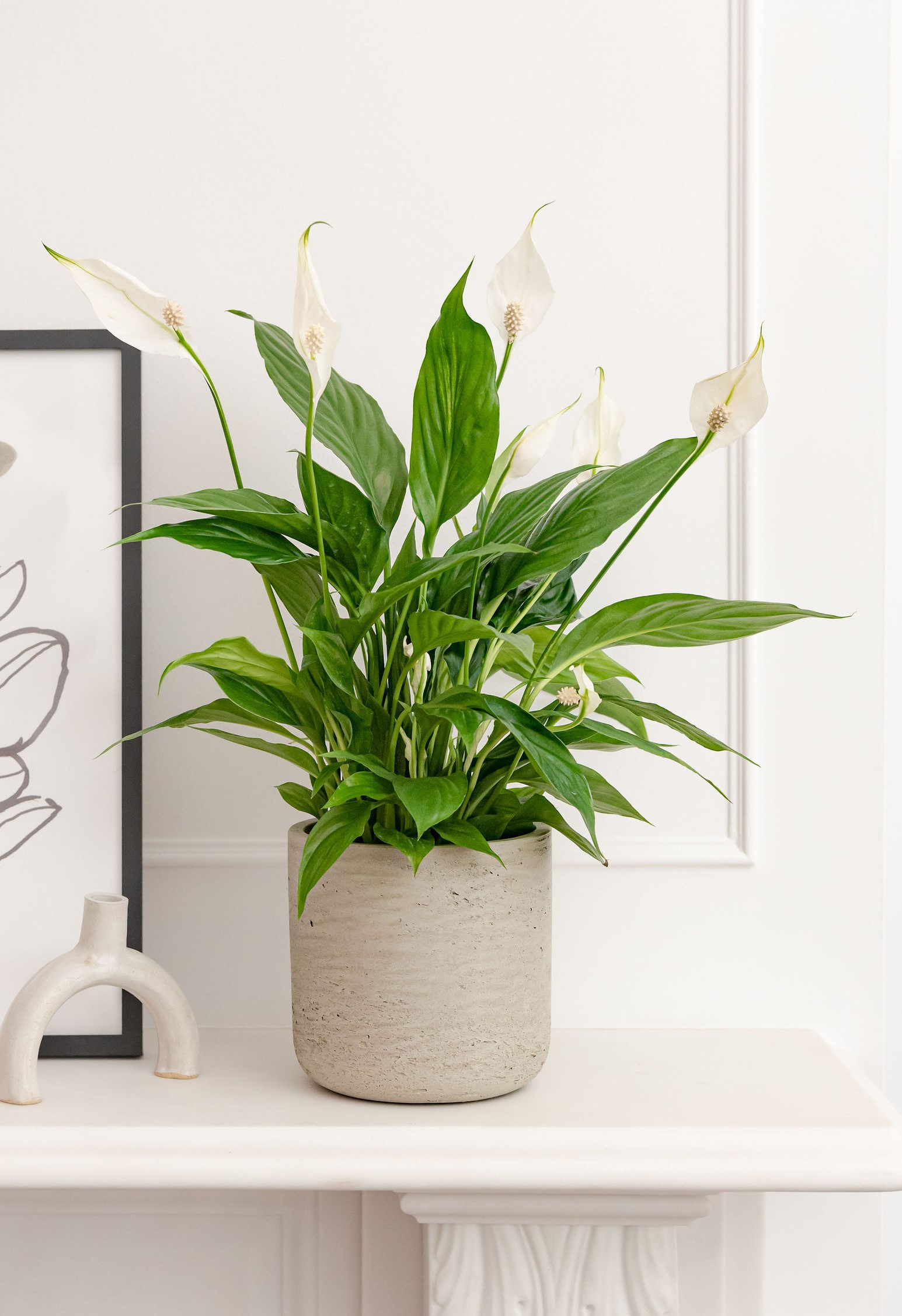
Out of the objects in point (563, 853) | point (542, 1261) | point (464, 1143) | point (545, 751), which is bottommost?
point (542, 1261)

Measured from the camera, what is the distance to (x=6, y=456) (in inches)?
31.0

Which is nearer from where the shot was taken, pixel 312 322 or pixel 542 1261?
pixel 312 322

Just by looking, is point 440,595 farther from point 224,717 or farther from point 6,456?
point 6,456

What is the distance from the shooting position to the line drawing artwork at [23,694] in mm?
770

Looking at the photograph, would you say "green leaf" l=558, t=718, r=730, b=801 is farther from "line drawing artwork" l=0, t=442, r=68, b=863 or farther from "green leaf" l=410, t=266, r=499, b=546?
"line drawing artwork" l=0, t=442, r=68, b=863

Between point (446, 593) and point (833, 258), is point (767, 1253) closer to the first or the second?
point (446, 593)

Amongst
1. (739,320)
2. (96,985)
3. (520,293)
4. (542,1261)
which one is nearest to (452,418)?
(520,293)

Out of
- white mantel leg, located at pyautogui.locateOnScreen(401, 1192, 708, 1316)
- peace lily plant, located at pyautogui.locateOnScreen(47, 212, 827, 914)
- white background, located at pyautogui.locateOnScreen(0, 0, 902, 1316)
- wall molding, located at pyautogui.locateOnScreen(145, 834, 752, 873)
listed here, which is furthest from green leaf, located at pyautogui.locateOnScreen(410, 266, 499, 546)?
white mantel leg, located at pyautogui.locateOnScreen(401, 1192, 708, 1316)

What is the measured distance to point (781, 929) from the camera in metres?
0.82

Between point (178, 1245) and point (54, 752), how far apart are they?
40cm

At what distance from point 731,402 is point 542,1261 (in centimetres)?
57

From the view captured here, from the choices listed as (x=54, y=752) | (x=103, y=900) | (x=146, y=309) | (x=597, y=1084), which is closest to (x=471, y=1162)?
(x=597, y=1084)

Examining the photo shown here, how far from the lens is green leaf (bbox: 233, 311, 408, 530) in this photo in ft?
2.17

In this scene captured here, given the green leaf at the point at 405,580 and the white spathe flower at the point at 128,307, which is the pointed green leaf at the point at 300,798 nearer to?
the green leaf at the point at 405,580
